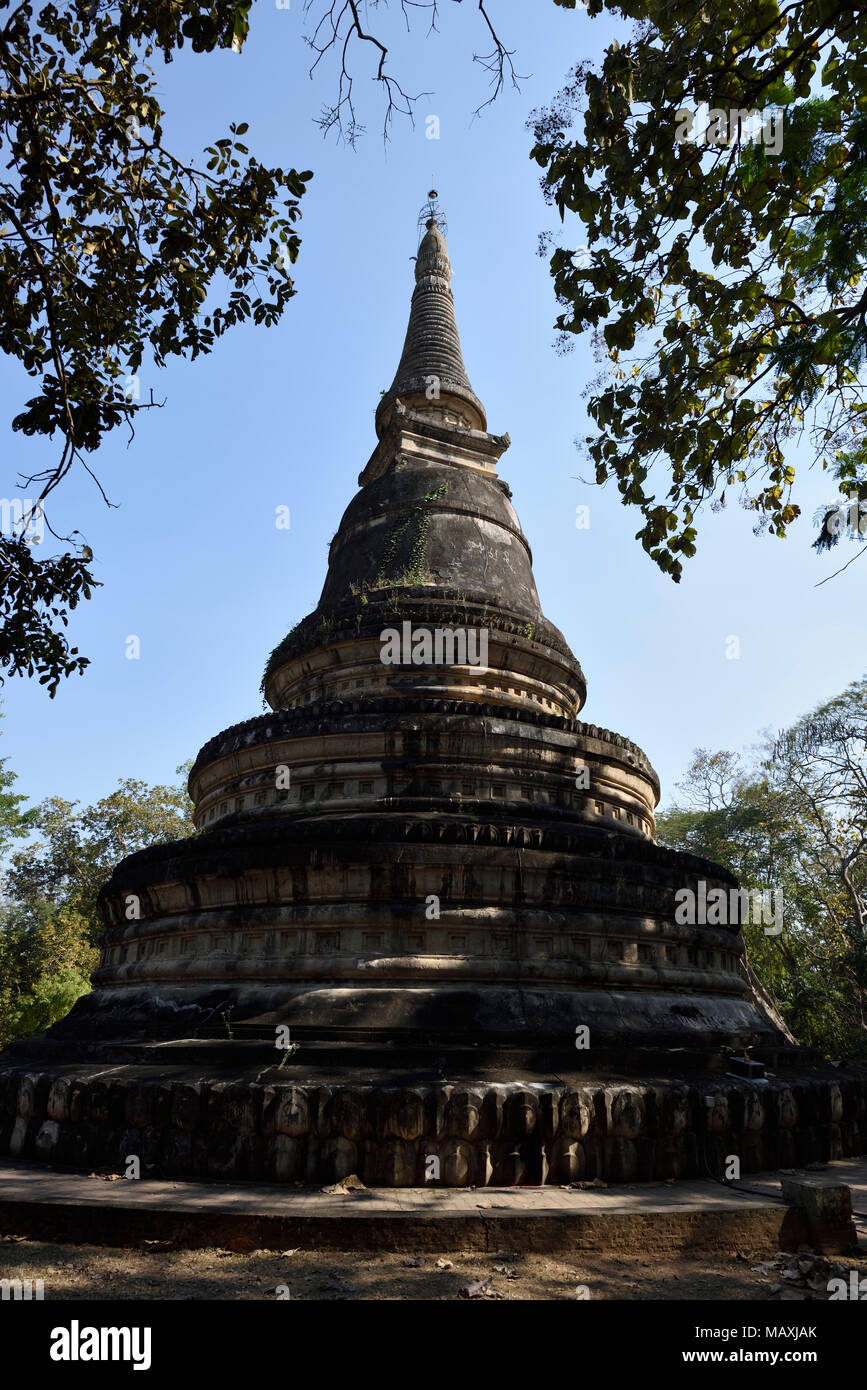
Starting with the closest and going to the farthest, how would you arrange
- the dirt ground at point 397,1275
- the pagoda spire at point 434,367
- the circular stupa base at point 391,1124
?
the dirt ground at point 397,1275 → the circular stupa base at point 391,1124 → the pagoda spire at point 434,367

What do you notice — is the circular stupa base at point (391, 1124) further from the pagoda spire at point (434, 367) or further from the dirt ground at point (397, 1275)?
the pagoda spire at point (434, 367)

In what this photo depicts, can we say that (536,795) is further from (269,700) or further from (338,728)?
(269,700)

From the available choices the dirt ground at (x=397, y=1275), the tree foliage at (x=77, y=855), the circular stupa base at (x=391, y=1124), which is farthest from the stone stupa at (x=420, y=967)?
the tree foliage at (x=77, y=855)

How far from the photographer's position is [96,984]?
1068cm

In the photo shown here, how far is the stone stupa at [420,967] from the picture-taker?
6090mm

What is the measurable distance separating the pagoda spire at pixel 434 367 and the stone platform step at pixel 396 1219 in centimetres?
1710

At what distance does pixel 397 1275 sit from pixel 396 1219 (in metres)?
0.41

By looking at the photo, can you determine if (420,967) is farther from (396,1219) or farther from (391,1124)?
(396,1219)

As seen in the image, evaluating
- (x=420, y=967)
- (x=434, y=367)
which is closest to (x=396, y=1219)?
(x=420, y=967)

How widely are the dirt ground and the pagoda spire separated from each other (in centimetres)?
1763

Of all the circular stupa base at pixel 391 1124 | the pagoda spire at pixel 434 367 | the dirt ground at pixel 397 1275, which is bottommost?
the dirt ground at pixel 397 1275

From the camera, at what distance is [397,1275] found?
4.45 meters
